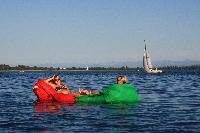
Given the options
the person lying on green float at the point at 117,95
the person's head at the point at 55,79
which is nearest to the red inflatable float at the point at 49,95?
the person's head at the point at 55,79

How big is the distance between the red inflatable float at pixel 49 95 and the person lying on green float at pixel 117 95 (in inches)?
34.4

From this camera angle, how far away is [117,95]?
25359mm

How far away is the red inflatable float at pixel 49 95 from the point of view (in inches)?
1051

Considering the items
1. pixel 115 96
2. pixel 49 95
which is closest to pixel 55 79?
pixel 49 95

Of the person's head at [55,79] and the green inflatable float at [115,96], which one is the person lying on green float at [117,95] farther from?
the person's head at [55,79]

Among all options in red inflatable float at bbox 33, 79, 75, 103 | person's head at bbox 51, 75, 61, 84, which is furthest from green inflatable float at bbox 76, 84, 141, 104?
person's head at bbox 51, 75, 61, 84

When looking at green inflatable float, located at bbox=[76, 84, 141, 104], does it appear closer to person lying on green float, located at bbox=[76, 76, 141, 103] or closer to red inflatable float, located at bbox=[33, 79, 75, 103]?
person lying on green float, located at bbox=[76, 76, 141, 103]

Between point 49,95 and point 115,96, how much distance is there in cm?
451

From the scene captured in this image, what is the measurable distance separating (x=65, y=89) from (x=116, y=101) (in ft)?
12.0

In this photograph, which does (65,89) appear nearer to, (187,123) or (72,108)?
(72,108)

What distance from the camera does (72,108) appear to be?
923 inches

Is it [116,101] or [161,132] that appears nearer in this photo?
[161,132]

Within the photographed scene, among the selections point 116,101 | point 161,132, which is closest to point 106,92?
point 116,101

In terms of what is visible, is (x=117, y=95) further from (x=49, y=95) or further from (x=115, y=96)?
(x=49, y=95)
